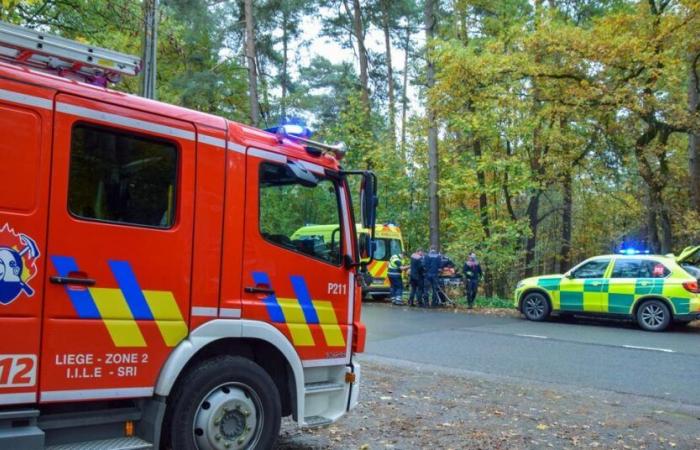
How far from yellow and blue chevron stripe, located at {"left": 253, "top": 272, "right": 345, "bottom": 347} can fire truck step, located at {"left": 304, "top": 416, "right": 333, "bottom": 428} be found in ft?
1.92

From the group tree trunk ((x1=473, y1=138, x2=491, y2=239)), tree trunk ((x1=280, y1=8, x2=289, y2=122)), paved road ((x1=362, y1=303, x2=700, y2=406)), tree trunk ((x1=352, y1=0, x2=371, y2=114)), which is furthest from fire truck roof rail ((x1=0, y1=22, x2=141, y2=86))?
tree trunk ((x1=280, y1=8, x2=289, y2=122))

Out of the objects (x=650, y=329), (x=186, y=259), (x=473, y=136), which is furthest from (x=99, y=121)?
(x=473, y=136)

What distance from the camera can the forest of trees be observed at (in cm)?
1736

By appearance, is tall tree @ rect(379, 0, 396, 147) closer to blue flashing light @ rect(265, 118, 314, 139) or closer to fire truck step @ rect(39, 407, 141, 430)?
blue flashing light @ rect(265, 118, 314, 139)

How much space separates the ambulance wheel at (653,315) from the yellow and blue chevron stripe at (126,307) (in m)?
12.0

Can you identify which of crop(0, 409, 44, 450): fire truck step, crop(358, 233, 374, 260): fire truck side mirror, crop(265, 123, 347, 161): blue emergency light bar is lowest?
crop(0, 409, 44, 450): fire truck step

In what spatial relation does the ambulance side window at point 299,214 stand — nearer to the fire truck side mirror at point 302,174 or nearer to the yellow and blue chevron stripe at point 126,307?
the fire truck side mirror at point 302,174

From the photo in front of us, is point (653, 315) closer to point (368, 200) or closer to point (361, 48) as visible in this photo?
point (368, 200)

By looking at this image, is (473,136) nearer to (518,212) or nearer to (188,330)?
(518,212)

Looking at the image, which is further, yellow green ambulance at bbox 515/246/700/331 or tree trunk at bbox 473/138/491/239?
tree trunk at bbox 473/138/491/239

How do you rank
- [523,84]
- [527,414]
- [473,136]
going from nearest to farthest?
1. [527,414]
2. [523,84]
3. [473,136]

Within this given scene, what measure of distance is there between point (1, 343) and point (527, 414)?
511 cm

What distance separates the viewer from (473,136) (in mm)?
23812

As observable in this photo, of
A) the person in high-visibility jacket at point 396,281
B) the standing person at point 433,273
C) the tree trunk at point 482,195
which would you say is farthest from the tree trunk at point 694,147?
the person in high-visibility jacket at point 396,281
